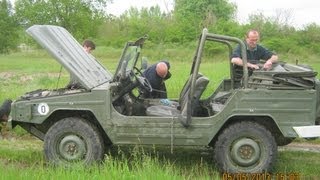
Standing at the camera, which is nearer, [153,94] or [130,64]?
[130,64]

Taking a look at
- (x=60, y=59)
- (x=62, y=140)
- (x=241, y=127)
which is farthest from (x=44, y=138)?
(x=241, y=127)

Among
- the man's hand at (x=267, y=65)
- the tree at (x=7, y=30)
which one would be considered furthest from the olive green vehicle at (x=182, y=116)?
the tree at (x=7, y=30)

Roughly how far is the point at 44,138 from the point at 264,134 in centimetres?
282

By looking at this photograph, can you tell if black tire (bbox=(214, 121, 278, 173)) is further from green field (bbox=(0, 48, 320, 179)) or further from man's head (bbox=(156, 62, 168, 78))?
man's head (bbox=(156, 62, 168, 78))

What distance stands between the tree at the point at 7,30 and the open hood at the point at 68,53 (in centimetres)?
3440

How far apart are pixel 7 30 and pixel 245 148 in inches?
1466

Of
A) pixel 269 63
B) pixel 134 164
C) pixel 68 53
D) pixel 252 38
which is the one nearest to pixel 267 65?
pixel 269 63

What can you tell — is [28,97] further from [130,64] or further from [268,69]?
[268,69]

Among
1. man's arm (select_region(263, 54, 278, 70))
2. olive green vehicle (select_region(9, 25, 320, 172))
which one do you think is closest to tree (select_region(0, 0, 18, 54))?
olive green vehicle (select_region(9, 25, 320, 172))

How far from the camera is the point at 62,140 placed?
22.7 feet

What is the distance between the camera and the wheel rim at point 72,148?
6.88 metres

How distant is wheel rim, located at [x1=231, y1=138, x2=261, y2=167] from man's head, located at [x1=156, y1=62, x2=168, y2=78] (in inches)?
82.6

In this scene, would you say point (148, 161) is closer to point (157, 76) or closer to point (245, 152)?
point (245, 152)

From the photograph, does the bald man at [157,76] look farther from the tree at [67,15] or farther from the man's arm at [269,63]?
the tree at [67,15]
